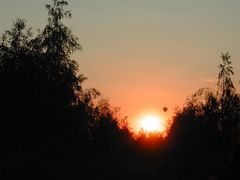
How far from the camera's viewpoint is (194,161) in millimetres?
54250

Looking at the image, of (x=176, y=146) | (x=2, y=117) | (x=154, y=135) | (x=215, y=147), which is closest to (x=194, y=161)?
(x=215, y=147)

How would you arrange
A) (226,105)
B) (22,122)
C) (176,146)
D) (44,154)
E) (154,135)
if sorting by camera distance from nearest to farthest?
(22,122), (44,154), (226,105), (176,146), (154,135)

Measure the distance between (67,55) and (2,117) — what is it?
786 centimetres

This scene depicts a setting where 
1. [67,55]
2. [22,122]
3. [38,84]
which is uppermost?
[67,55]

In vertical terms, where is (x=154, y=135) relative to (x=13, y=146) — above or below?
above

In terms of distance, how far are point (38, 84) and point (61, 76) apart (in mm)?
2174

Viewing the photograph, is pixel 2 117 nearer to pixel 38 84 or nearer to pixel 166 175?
pixel 38 84

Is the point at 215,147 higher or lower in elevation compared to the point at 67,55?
lower

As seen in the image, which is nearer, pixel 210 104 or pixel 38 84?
pixel 38 84

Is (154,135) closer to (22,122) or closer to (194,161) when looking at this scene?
(194,161)

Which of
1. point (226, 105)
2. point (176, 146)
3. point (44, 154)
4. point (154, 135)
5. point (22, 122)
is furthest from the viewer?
point (154, 135)

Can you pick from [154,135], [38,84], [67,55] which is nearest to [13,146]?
[38,84]

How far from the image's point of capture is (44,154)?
50.2m

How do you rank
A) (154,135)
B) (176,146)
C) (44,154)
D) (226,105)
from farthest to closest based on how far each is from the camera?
1. (154,135)
2. (176,146)
3. (226,105)
4. (44,154)
